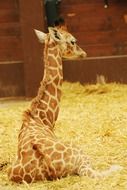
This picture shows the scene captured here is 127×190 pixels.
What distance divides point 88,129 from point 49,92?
176cm

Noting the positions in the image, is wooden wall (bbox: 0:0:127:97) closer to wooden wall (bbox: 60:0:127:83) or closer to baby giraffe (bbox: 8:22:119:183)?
wooden wall (bbox: 60:0:127:83)

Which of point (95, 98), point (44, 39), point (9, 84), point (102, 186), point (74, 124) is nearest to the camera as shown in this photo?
point (102, 186)

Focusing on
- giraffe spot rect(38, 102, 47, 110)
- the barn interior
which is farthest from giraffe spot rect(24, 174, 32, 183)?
the barn interior

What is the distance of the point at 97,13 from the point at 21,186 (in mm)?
5691

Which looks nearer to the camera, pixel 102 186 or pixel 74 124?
pixel 102 186

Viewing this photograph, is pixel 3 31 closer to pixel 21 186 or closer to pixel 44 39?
pixel 44 39

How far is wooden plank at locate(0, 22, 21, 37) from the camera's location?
977 cm

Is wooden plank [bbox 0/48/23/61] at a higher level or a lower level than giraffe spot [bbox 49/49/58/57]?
lower

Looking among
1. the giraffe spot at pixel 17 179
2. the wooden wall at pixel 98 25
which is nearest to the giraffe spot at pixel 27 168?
the giraffe spot at pixel 17 179

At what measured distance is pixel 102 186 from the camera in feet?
13.9

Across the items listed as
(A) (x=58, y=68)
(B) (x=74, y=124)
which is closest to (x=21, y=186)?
(A) (x=58, y=68)

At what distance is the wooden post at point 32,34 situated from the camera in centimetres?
913

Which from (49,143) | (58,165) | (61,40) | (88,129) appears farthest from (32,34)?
(58,165)

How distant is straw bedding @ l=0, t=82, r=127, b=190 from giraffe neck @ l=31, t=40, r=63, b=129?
0.59 m
